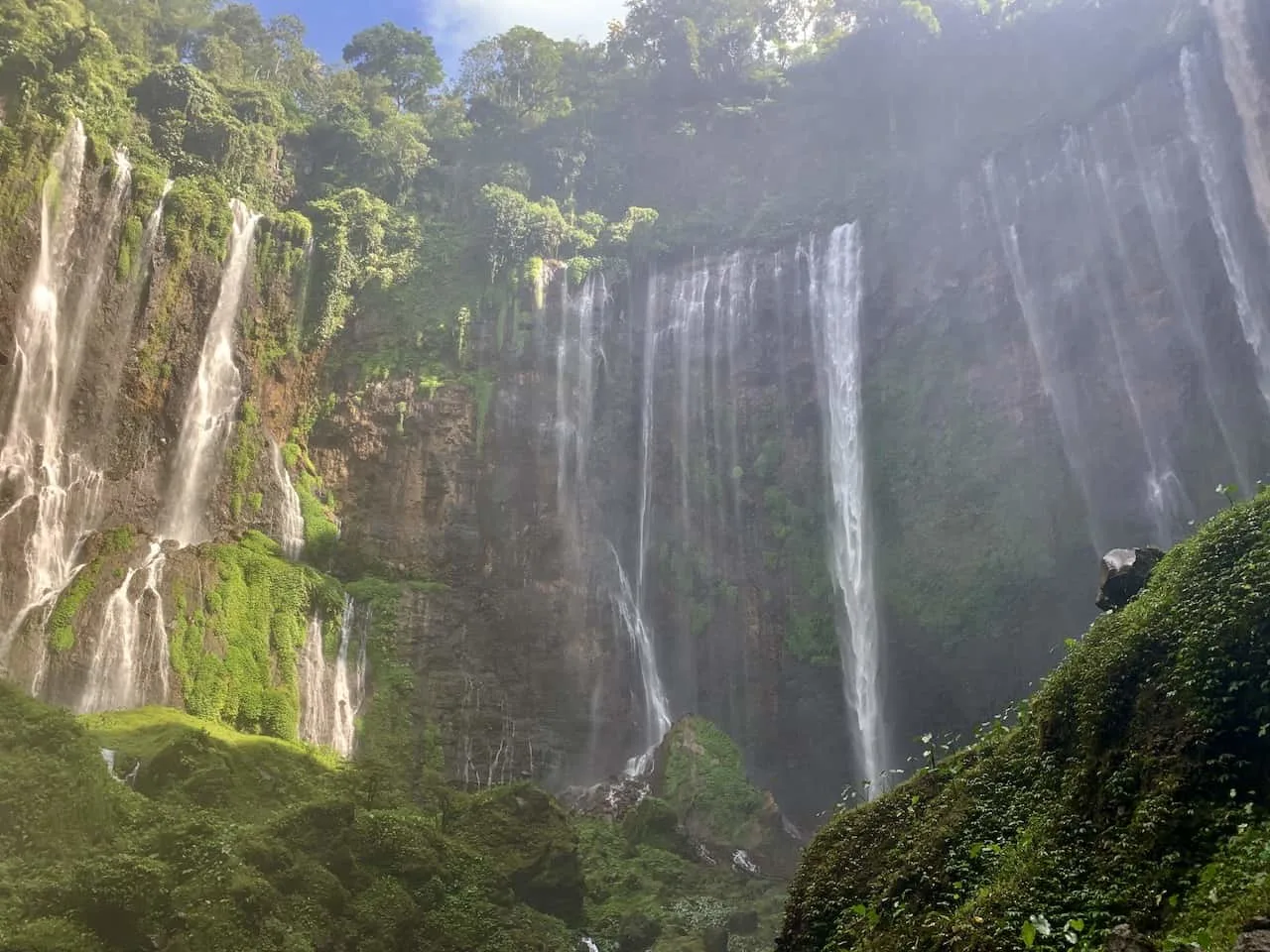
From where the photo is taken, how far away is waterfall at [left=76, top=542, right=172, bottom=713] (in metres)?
17.0

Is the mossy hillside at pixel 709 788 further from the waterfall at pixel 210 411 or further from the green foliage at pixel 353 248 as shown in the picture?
the green foliage at pixel 353 248

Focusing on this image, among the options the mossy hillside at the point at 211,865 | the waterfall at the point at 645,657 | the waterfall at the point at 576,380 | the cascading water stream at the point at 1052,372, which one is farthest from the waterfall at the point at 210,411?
the cascading water stream at the point at 1052,372

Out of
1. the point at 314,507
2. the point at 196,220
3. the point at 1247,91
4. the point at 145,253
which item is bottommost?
the point at 314,507

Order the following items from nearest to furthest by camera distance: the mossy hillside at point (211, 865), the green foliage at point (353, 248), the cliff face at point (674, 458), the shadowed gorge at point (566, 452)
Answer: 1. the mossy hillside at point (211, 865)
2. the shadowed gorge at point (566, 452)
3. the cliff face at point (674, 458)
4. the green foliage at point (353, 248)

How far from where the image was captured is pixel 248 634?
19516mm

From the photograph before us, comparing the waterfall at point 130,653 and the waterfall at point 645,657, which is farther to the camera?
the waterfall at point 645,657

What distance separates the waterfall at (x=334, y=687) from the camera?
19766 mm

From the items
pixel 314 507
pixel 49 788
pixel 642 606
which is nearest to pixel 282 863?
pixel 49 788

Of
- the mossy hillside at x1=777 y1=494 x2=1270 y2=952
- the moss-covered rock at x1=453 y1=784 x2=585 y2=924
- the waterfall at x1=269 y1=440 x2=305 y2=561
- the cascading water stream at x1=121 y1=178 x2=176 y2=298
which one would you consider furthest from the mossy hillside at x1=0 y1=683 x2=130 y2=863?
the cascading water stream at x1=121 y1=178 x2=176 y2=298

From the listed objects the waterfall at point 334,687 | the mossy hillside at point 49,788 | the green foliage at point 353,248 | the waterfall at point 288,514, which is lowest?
the mossy hillside at point 49,788

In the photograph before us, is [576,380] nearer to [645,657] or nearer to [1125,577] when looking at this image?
[645,657]

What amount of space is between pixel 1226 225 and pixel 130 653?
25719 mm

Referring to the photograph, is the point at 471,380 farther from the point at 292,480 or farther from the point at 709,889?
the point at 709,889

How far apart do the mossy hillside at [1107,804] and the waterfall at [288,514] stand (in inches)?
712
